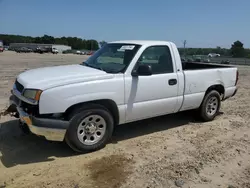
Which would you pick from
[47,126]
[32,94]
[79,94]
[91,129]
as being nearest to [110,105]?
[91,129]

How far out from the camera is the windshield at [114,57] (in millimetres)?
4762

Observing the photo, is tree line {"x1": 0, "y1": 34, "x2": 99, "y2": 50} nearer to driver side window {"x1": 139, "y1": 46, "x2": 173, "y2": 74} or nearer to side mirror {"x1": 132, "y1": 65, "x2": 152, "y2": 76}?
driver side window {"x1": 139, "y1": 46, "x2": 173, "y2": 74}

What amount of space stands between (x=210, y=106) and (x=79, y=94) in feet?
11.8

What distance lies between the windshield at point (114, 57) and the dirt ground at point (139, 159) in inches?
54.4

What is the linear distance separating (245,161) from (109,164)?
2211 millimetres

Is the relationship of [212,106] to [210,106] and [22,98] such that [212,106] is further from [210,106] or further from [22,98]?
[22,98]

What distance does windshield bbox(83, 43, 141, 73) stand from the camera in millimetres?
4762

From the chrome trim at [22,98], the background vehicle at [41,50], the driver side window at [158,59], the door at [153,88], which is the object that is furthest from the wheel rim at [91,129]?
the background vehicle at [41,50]

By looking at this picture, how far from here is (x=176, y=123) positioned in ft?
20.3

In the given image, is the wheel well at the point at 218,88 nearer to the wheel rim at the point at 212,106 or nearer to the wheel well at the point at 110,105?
the wheel rim at the point at 212,106

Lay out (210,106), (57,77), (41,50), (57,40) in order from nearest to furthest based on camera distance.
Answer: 1. (57,77)
2. (210,106)
3. (41,50)
4. (57,40)

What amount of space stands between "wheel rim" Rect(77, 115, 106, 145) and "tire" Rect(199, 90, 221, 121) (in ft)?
8.95

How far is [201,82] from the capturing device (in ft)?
19.2

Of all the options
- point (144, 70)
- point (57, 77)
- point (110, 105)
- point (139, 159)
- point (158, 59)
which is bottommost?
point (139, 159)
